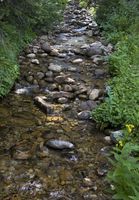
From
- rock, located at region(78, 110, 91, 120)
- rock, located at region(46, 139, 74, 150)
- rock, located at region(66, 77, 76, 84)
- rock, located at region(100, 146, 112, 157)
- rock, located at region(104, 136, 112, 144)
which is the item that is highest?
rock, located at region(46, 139, 74, 150)

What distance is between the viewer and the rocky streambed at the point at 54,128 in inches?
183

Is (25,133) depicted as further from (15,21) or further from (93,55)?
(93,55)

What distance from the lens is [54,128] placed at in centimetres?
611

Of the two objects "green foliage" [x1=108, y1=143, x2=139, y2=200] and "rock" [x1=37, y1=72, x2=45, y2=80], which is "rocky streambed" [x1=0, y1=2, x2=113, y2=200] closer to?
"rock" [x1=37, y1=72, x2=45, y2=80]

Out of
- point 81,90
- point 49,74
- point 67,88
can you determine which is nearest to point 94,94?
point 81,90

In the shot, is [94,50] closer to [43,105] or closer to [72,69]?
[72,69]

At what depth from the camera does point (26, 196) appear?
440 cm

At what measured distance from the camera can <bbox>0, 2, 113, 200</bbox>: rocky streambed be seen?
183 inches

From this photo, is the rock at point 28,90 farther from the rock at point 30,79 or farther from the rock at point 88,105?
the rock at point 88,105

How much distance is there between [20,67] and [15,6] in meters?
1.47

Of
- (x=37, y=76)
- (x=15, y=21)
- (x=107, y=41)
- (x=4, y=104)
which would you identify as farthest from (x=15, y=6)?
(x=107, y=41)

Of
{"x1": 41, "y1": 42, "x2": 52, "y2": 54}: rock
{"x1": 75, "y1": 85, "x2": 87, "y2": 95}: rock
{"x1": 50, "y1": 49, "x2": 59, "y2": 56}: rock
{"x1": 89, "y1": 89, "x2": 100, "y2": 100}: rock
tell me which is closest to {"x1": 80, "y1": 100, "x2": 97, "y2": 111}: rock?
{"x1": 89, "y1": 89, "x2": 100, "y2": 100}: rock

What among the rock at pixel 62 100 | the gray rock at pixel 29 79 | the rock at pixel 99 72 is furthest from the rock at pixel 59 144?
the rock at pixel 99 72

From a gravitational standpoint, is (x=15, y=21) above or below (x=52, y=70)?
above
